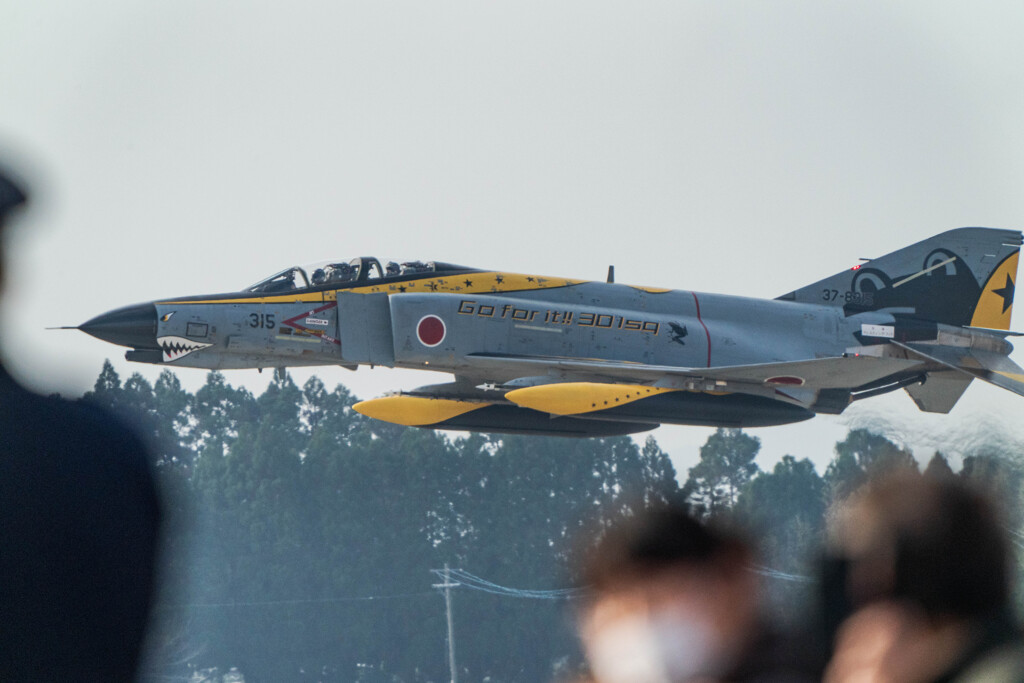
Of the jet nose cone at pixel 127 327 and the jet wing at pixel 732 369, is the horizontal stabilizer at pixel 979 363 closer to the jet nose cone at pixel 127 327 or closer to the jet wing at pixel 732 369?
the jet wing at pixel 732 369

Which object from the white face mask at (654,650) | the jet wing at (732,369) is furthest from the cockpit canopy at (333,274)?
the white face mask at (654,650)

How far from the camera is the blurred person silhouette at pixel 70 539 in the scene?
5957 mm

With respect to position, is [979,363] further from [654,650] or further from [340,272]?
[654,650]

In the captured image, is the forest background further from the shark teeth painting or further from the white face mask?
the white face mask

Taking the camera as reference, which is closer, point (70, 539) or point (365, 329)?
point (70, 539)

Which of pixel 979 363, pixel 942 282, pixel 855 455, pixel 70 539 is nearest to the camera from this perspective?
pixel 70 539

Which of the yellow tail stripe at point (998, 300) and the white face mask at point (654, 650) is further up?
the yellow tail stripe at point (998, 300)

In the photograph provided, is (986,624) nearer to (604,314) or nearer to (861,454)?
(604,314)

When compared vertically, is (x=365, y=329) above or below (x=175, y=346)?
above

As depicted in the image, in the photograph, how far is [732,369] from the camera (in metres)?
20.0

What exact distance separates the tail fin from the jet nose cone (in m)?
11.6

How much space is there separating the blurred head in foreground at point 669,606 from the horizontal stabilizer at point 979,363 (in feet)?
49.2

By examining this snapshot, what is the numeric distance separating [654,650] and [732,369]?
1494 cm

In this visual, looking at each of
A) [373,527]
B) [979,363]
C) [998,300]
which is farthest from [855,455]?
[373,527]
